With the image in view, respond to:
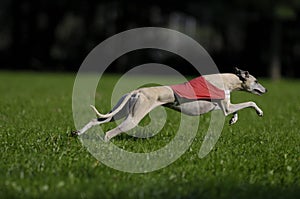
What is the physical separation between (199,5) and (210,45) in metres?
3.36

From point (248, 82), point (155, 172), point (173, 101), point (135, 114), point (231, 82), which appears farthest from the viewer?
point (248, 82)

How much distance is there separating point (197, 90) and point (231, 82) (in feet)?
3.51

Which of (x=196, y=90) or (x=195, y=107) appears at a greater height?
(x=196, y=90)

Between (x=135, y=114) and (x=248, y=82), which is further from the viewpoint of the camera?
(x=248, y=82)

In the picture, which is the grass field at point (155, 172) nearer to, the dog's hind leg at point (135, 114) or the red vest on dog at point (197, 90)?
the dog's hind leg at point (135, 114)

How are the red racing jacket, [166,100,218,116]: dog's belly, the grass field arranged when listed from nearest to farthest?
the grass field
the red racing jacket
[166,100,218,116]: dog's belly

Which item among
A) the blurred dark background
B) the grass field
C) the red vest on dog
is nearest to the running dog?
the red vest on dog

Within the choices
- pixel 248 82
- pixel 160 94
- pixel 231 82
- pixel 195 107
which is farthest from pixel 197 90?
pixel 248 82

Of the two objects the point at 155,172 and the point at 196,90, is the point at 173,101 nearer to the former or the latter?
the point at 196,90

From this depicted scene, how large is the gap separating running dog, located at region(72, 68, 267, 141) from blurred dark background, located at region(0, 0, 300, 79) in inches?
1229

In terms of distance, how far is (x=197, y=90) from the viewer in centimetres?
928

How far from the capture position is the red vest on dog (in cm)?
920

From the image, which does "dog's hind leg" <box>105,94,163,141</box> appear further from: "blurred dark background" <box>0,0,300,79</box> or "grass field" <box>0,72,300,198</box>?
"blurred dark background" <box>0,0,300,79</box>

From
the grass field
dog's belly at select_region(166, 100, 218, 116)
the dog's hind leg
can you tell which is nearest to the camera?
the grass field
